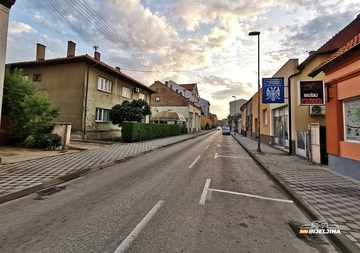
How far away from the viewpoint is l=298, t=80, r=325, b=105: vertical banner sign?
9586mm

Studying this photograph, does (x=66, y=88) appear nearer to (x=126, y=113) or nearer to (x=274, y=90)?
(x=126, y=113)

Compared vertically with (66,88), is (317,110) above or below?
below

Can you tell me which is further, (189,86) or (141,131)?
(189,86)

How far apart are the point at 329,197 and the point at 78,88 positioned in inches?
790

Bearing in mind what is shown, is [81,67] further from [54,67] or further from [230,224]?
[230,224]

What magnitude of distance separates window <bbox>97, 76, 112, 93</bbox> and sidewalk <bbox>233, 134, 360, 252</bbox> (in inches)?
725

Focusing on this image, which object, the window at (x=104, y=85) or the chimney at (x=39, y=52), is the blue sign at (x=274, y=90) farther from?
the chimney at (x=39, y=52)

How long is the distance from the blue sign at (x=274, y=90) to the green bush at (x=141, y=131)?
468 inches

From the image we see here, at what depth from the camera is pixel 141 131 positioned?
21.4 meters

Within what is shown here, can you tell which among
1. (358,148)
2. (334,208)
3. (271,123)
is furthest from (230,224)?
(271,123)

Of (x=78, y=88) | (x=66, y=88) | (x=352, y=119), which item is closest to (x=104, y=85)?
(x=78, y=88)

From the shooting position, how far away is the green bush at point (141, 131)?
1953cm

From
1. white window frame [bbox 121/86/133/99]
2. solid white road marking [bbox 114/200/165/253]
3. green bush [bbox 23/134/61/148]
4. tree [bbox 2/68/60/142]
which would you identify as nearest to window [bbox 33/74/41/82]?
white window frame [bbox 121/86/133/99]

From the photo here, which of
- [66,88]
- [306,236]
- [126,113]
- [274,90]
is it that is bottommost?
[306,236]
